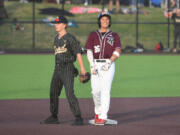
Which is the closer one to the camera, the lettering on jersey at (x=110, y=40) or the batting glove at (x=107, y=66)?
the batting glove at (x=107, y=66)

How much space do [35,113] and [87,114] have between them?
96 cm

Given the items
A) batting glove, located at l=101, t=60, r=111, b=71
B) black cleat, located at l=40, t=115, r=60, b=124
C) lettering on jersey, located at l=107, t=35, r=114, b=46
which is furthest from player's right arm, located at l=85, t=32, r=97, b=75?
black cleat, located at l=40, t=115, r=60, b=124

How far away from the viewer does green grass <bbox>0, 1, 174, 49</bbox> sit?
33.4 meters

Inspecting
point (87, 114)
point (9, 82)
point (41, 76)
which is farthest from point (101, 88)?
point (41, 76)

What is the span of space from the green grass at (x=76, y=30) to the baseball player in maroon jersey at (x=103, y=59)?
22.7 meters

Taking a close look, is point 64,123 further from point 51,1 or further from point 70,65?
point 51,1

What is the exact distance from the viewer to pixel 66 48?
8.40 metres

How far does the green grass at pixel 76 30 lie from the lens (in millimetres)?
33406

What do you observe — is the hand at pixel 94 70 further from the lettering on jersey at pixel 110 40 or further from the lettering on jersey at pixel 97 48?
the lettering on jersey at pixel 110 40

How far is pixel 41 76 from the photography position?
17156 mm

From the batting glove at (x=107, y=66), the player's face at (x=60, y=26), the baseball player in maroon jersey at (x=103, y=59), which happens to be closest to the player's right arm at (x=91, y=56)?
the baseball player in maroon jersey at (x=103, y=59)

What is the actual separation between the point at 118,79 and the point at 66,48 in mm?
7993

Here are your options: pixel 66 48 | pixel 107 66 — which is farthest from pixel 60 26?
pixel 107 66

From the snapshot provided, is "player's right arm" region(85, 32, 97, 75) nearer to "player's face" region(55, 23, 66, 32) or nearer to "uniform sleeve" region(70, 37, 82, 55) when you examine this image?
"uniform sleeve" region(70, 37, 82, 55)
